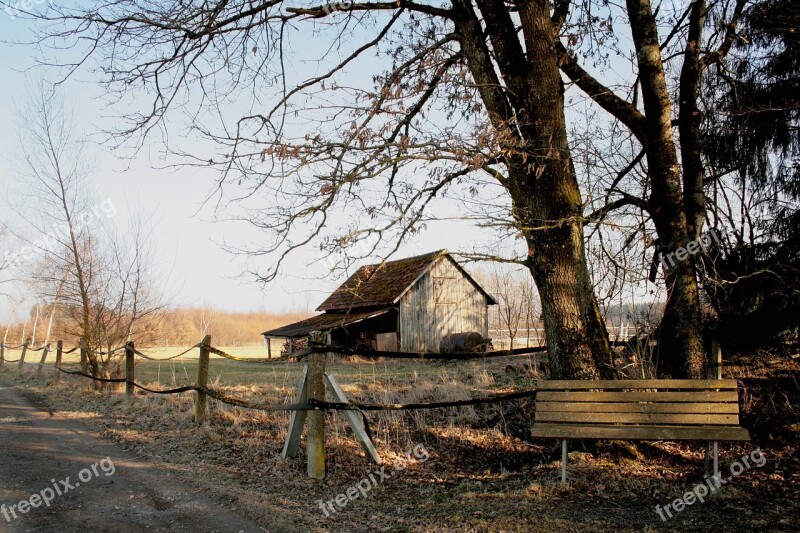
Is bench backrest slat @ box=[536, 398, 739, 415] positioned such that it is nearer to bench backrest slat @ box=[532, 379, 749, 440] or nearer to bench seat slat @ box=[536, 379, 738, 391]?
bench backrest slat @ box=[532, 379, 749, 440]

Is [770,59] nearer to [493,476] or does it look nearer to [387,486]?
[493,476]

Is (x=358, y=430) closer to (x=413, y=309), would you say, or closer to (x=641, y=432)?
(x=641, y=432)

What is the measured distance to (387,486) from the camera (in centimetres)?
614

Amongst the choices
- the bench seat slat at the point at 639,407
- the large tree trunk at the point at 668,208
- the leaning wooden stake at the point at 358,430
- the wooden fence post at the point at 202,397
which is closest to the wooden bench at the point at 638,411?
the bench seat slat at the point at 639,407

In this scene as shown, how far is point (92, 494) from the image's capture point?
218 inches

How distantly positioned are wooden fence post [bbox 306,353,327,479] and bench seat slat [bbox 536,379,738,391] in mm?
2319

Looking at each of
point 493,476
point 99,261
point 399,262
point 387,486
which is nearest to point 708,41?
point 493,476

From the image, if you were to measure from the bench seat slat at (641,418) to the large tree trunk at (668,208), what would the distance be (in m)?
1.23

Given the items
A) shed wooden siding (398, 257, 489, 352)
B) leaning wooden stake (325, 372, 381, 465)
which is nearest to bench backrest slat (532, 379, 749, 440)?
leaning wooden stake (325, 372, 381, 465)

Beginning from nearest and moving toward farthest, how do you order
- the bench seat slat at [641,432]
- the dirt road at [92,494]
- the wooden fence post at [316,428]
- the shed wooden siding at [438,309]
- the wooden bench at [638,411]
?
1. the dirt road at [92,494]
2. the bench seat slat at [641,432]
3. the wooden bench at [638,411]
4. the wooden fence post at [316,428]
5. the shed wooden siding at [438,309]

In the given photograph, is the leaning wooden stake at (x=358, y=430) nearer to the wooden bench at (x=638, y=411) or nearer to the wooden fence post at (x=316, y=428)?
the wooden fence post at (x=316, y=428)

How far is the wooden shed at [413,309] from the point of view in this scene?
94.1 feet

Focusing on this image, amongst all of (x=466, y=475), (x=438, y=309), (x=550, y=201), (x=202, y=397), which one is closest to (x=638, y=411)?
(x=466, y=475)

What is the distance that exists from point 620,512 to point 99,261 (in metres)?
13.8
